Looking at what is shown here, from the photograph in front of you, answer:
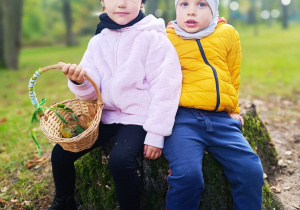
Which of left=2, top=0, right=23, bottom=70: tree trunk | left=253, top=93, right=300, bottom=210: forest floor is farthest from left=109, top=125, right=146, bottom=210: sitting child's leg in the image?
left=2, top=0, right=23, bottom=70: tree trunk

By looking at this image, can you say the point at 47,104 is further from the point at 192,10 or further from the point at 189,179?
the point at 189,179

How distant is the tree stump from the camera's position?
2342mm

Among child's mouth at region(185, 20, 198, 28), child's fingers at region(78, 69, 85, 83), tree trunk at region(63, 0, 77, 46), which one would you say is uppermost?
child's mouth at region(185, 20, 198, 28)

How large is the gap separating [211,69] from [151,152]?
2.50 feet

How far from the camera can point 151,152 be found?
87.5 inches

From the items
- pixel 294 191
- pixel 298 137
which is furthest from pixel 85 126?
pixel 298 137

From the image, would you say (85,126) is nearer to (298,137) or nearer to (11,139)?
(11,139)

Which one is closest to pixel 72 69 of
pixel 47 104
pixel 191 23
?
pixel 191 23

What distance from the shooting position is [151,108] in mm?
2242

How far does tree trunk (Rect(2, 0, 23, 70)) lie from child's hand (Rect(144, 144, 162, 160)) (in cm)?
1081

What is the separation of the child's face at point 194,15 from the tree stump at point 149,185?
98 centimetres

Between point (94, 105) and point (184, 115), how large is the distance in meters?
0.69

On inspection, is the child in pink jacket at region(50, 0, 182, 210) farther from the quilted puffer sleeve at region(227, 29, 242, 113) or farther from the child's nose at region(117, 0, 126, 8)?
the quilted puffer sleeve at region(227, 29, 242, 113)

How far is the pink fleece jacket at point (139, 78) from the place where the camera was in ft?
7.29
